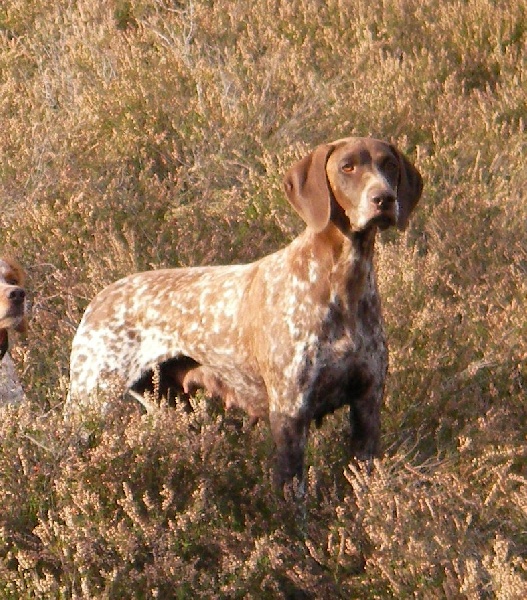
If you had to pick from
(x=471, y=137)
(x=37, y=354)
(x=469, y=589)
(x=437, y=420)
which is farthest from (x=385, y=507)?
(x=471, y=137)

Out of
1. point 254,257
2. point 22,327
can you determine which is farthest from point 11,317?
point 254,257

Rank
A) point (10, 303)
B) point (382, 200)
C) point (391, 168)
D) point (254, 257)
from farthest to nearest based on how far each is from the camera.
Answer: point (254, 257), point (10, 303), point (391, 168), point (382, 200)

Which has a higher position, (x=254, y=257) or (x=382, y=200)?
(x=382, y=200)

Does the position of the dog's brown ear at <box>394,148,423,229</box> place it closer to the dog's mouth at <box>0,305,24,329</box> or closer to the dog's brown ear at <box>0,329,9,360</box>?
the dog's mouth at <box>0,305,24,329</box>

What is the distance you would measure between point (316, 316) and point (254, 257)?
195 cm

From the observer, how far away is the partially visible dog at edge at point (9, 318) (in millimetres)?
4805

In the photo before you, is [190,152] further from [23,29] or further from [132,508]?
[132,508]

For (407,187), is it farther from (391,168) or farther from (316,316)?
(316,316)

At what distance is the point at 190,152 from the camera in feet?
22.3

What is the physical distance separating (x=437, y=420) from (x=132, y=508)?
5.32 ft

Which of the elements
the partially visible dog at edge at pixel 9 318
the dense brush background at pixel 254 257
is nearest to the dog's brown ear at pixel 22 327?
the partially visible dog at edge at pixel 9 318

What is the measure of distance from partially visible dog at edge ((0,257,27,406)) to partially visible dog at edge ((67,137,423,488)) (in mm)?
653

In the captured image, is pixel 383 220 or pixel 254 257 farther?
pixel 254 257

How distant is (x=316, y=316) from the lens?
3889 mm
